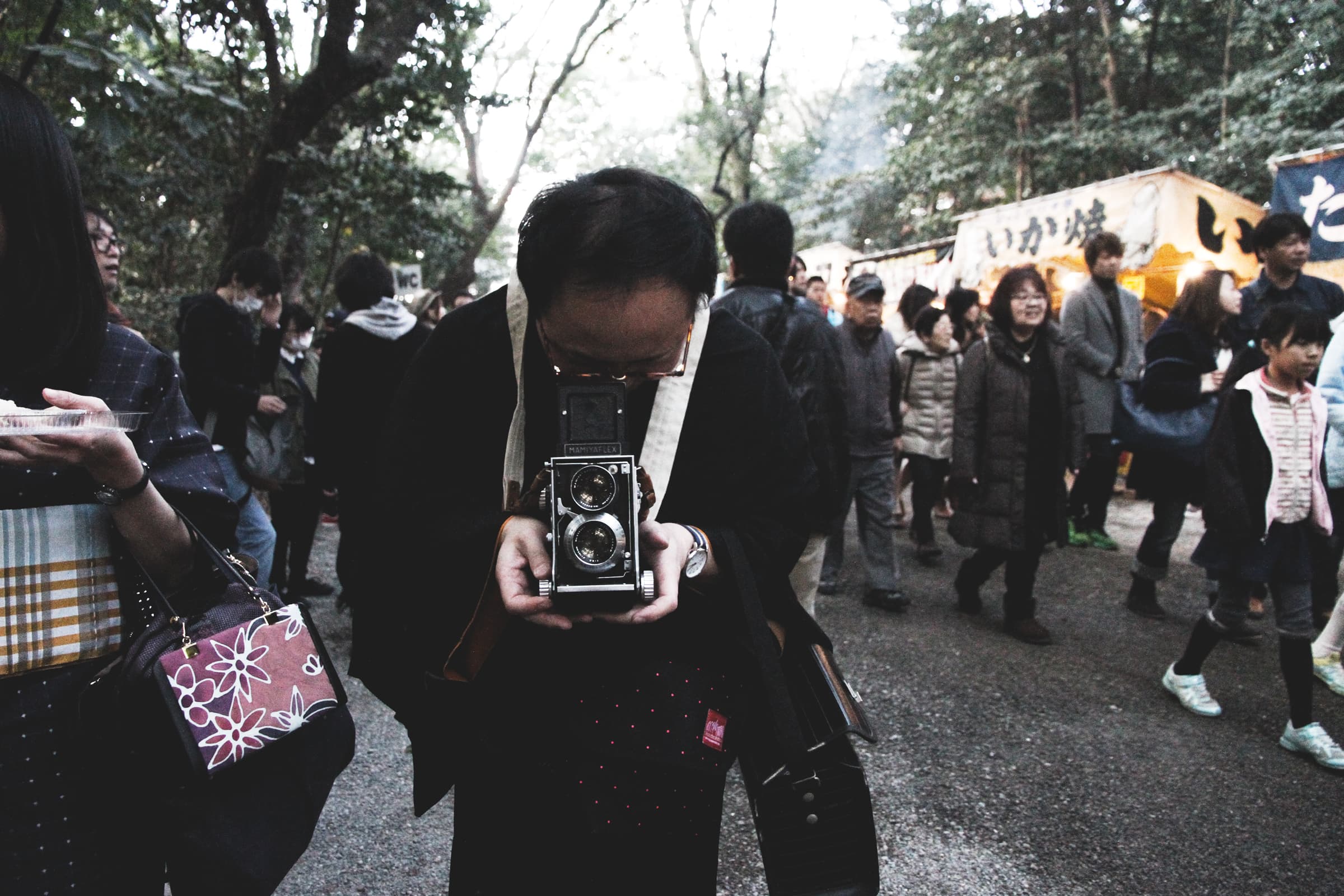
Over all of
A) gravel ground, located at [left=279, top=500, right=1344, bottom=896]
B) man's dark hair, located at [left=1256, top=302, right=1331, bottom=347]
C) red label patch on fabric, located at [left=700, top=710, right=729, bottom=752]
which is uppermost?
man's dark hair, located at [left=1256, top=302, right=1331, bottom=347]

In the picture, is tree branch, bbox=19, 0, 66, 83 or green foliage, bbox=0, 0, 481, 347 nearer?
tree branch, bbox=19, 0, 66, 83

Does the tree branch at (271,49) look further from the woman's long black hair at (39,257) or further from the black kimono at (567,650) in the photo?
the black kimono at (567,650)

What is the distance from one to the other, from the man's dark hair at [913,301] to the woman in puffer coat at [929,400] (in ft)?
1.06

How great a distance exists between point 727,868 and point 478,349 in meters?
1.99

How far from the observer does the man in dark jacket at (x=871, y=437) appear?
17.0 ft

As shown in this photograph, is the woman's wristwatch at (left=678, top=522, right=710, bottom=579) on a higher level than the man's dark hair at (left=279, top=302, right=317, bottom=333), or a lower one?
lower

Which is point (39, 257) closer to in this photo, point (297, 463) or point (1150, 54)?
point (297, 463)

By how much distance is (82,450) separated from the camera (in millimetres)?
1211

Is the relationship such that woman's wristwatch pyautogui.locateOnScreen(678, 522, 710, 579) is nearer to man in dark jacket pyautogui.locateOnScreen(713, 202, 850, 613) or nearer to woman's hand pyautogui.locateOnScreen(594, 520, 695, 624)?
woman's hand pyautogui.locateOnScreen(594, 520, 695, 624)

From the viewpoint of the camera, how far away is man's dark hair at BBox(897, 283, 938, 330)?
6.77 m

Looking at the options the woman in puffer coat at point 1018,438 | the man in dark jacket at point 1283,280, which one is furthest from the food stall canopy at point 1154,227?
the woman in puffer coat at point 1018,438

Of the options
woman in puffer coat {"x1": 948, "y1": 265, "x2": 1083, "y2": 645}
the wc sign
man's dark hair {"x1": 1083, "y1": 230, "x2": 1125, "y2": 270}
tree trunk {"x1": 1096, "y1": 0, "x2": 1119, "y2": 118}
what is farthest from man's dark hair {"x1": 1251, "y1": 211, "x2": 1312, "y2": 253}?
the wc sign

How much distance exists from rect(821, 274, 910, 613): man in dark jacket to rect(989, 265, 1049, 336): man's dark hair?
0.71m

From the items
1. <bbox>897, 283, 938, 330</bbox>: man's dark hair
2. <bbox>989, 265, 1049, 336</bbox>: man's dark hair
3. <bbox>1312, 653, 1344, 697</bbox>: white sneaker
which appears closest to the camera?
<bbox>1312, 653, 1344, 697</bbox>: white sneaker
